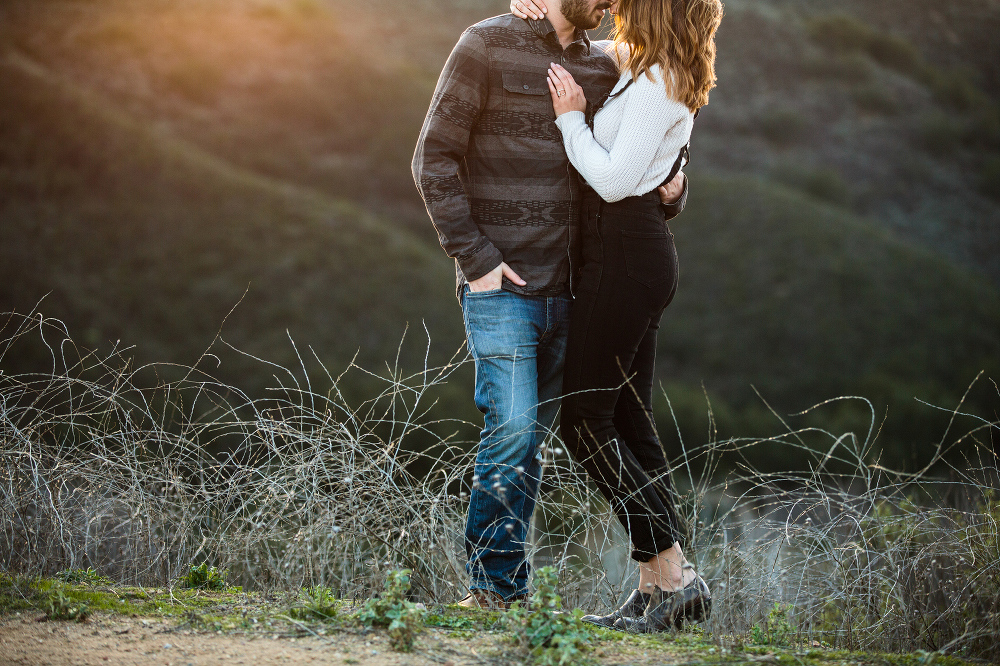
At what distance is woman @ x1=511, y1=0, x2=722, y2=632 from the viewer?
2.05 metres

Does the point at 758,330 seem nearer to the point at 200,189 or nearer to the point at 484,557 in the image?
the point at 200,189

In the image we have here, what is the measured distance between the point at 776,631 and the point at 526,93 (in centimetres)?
166

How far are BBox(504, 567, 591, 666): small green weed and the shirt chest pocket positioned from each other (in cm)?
134

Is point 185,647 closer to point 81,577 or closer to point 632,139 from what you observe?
point 81,577

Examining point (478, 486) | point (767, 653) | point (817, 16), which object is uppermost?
point (817, 16)

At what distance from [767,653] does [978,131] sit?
34480mm

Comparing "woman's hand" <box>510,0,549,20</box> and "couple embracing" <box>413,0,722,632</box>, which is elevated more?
"woman's hand" <box>510,0,549,20</box>

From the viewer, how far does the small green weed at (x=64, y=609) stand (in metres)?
1.86

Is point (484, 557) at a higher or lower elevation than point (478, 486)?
lower

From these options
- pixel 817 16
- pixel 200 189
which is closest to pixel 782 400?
pixel 200 189

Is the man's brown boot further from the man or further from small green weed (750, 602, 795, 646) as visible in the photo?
small green weed (750, 602, 795, 646)

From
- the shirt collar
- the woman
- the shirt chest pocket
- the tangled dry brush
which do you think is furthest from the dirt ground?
the shirt collar

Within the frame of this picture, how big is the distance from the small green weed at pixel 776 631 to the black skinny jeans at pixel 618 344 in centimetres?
31

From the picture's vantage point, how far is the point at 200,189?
1717 cm
